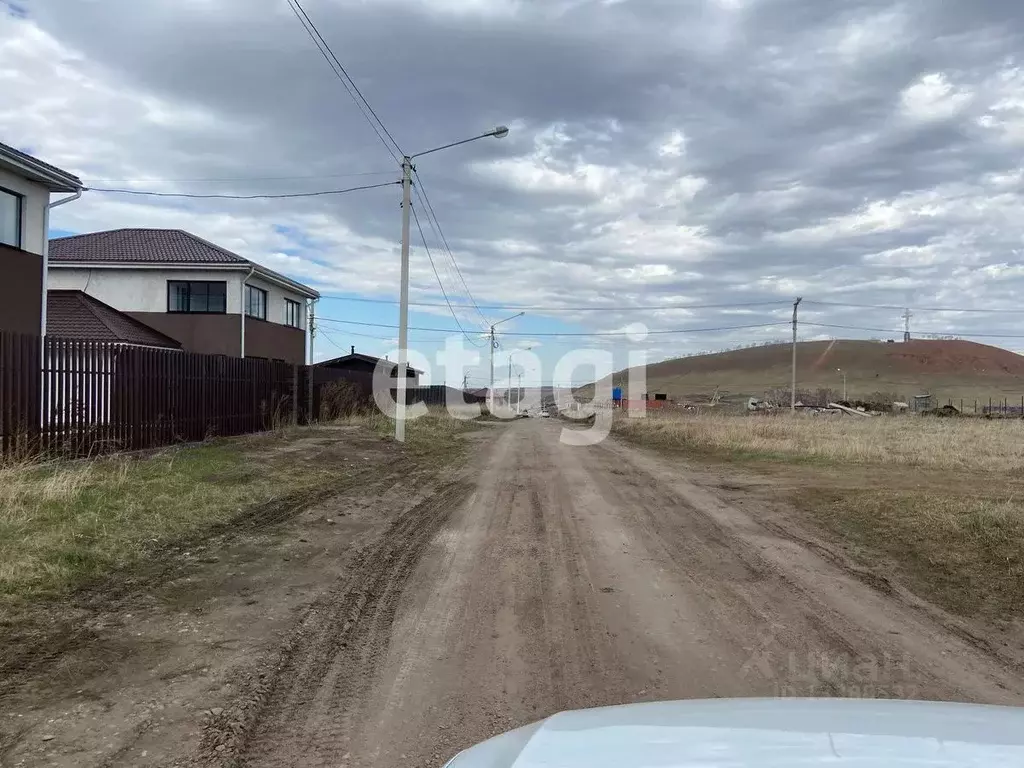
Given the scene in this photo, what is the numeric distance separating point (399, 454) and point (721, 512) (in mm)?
9100

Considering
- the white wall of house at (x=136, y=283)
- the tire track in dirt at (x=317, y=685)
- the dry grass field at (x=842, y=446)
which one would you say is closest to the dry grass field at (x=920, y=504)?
the dry grass field at (x=842, y=446)

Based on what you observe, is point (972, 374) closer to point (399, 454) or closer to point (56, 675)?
point (399, 454)

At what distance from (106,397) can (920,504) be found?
12.7m

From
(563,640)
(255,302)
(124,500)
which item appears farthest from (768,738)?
(255,302)

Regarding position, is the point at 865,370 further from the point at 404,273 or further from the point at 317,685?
the point at 317,685

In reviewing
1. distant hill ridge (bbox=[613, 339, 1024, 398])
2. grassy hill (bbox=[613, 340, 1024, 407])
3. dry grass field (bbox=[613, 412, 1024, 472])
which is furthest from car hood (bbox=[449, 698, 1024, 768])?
distant hill ridge (bbox=[613, 339, 1024, 398])

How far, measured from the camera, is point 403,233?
19.0 meters

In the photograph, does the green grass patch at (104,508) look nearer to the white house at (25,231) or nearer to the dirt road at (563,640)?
the dirt road at (563,640)

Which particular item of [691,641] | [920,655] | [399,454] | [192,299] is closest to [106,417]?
[399,454]

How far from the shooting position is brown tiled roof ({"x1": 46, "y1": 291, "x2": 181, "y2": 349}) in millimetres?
21156

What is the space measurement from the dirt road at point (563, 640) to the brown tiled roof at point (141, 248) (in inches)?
872

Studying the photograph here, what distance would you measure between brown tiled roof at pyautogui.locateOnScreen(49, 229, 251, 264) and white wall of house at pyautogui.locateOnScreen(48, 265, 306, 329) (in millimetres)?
467

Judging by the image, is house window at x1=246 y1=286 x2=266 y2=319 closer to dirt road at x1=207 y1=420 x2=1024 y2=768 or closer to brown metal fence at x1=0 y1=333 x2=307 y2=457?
brown metal fence at x1=0 y1=333 x2=307 y2=457

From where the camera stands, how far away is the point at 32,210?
1638 centimetres
